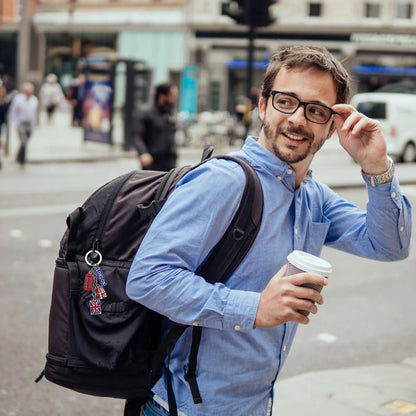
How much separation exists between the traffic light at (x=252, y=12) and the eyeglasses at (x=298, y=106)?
944 centimetres

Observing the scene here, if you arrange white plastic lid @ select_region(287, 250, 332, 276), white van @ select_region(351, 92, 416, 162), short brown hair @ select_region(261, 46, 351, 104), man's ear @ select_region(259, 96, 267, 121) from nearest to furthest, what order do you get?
white plastic lid @ select_region(287, 250, 332, 276)
short brown hair @ select_region(261, 46, 351, 104)
man's ear @ select_region(259, 96, 267, 121)
white van @ select_region(351, 92, 416, 162)

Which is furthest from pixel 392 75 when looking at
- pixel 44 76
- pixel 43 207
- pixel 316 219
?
pixel 316 219

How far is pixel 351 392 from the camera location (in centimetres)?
442

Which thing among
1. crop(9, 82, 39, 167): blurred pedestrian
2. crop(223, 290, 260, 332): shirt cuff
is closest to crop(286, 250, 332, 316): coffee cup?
crop(223, 290, 260, 332): shirt cuff

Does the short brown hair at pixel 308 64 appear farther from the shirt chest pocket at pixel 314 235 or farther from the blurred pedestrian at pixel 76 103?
the blurred pedestrian at pixel 76 103

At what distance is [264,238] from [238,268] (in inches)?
4.2

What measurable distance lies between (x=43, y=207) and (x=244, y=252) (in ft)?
29.6

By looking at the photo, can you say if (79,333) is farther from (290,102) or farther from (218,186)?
(290,102)

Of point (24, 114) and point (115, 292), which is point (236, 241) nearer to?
point (115, 292)

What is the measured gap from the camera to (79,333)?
1970mm

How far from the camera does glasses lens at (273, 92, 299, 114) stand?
198 centimetres

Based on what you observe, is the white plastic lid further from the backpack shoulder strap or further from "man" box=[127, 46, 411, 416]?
the backpack shoulder strap

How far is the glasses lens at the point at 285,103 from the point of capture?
1.98m

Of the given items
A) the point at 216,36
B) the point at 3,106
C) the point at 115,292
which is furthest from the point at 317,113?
the point at 216,36
